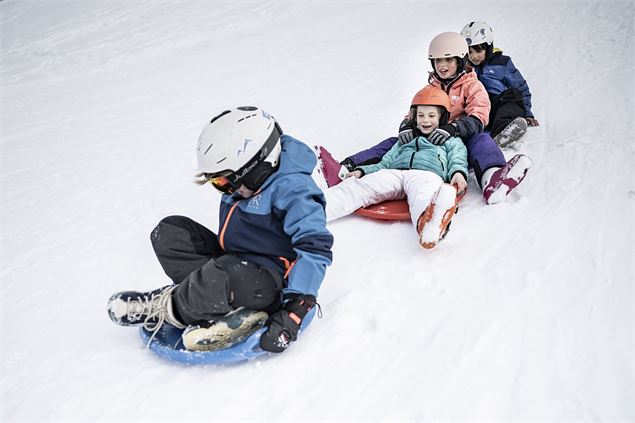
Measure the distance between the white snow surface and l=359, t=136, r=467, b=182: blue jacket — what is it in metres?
0.37

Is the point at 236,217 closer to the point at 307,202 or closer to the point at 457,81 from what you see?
the point at 307,202

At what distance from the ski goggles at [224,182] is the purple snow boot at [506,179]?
5.63ft

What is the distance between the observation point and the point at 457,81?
410cm

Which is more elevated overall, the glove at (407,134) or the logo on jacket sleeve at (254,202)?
the logo on jacket sleeve at (254,202)

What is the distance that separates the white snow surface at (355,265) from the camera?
1.93 metres

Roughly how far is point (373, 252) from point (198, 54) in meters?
6.49

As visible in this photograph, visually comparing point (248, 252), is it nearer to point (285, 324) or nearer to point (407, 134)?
point (285, 324)

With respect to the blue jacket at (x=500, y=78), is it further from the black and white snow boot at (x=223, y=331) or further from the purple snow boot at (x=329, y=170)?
the black and white snow boot at (x=223, y=331)

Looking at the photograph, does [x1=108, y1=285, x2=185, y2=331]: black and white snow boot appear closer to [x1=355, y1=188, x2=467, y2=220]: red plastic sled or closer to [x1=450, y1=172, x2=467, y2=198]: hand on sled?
[x1=355, y1=188, x2=467, y2=220]: red plastic sled

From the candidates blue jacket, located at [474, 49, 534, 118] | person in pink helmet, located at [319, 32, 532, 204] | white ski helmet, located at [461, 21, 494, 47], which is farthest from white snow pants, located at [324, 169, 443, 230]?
white ski helmet, located at [461, 21, 494, 47]

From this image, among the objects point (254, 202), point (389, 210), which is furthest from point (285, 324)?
point (389, 210)

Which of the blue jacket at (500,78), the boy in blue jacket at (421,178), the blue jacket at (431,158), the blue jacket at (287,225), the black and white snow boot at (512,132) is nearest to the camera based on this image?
the blue jacket at (287,225)

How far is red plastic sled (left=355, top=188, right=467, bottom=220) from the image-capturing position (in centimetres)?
326

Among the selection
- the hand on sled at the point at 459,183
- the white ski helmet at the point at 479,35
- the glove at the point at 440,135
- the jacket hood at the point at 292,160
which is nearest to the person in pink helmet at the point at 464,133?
the glove at the point at 440,135
